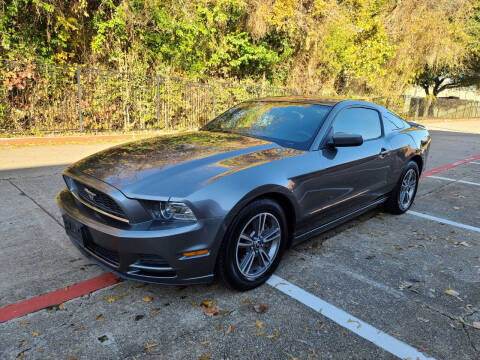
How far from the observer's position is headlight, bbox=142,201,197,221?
244cm

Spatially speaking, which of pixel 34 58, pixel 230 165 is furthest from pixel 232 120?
pixel 34 58

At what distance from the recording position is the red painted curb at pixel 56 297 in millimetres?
2560

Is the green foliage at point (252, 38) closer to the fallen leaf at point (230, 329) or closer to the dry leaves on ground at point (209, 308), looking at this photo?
the dry leaves on ground at point (209, 308)

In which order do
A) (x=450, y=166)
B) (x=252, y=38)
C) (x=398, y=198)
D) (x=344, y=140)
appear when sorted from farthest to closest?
(x=252, y=38) → (x=450, y=166) → (x=398, y=198) → (x=344, y=140)

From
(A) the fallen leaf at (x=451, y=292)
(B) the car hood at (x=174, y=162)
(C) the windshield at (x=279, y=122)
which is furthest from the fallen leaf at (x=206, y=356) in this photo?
(A) the fallen leaf at (x=451, y=292)

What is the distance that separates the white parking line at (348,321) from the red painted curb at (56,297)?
4.59 ft

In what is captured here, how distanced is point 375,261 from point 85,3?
33.5 ft

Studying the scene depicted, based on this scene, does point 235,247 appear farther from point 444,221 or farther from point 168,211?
point 444,221

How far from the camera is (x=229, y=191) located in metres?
2.59

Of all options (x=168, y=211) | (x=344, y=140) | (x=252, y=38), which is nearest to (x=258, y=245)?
(x=168, y=211)

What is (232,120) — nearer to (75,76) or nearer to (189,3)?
(75,76)

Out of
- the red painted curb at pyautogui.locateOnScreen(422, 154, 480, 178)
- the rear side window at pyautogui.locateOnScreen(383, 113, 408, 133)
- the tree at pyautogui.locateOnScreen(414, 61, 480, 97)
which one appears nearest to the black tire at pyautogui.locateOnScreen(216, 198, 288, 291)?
the rear side window at pyautogui.locateOnScreen(383, 113, 408, 133)

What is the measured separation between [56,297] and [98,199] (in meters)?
0.84

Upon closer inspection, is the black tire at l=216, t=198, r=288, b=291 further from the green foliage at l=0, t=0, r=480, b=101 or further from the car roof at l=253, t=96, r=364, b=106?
the green foliage at l=0, t=0, r=480, b=101
